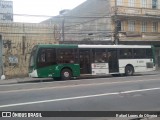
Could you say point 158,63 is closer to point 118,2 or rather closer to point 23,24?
point 118,2

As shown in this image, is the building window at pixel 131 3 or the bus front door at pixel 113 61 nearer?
the bus front door at pixel 113 61

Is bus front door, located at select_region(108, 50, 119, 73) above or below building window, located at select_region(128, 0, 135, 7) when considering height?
below

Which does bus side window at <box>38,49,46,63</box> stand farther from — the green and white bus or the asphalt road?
the asphalt road

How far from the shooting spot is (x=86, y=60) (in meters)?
25.3

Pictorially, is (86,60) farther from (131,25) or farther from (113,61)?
(131,25)

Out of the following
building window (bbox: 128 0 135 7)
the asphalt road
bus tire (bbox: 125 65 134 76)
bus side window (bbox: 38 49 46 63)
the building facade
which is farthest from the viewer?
building window (bbox: 128 0 135 7)

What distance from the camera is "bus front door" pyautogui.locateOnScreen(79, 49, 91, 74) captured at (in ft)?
82.2

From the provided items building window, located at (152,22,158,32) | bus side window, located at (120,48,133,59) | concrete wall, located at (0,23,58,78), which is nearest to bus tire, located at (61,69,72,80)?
bus side window, located at (120,48,133,59)

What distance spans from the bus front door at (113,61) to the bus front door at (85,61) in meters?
1.96

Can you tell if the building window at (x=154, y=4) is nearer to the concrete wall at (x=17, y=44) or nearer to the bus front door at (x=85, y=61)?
the concrete wall at (x=17, y=44)

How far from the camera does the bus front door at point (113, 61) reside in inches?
1039

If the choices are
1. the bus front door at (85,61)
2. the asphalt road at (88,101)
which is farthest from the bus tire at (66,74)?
the asphalt road at (88,101)

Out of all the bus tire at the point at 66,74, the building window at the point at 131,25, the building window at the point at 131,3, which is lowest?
the bus tire at the point at 66,74

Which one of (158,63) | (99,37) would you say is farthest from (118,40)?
(158,63)
